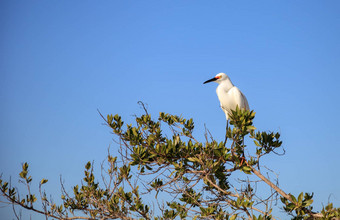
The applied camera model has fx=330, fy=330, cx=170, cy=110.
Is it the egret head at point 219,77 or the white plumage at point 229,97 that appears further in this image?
the egret head at point 219,77

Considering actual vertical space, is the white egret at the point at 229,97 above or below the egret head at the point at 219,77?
below

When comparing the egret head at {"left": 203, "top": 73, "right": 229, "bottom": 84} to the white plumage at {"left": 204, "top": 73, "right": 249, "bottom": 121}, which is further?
the egret head at {"left": 203, "top": 73, "right": 229, "bottom": 84}

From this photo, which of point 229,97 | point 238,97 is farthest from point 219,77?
point 238,97

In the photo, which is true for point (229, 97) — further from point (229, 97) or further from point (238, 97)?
point (238, 97)

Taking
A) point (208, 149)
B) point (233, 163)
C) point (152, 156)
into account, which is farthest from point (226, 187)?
point (152, 156)

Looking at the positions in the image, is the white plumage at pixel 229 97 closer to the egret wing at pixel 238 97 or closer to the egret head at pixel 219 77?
the egret wing at pixel 238 97

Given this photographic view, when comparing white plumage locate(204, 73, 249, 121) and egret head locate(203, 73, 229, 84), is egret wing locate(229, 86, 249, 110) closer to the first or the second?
white plumage locate(204, 73, 249, 121)

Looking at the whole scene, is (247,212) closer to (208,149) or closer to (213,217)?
(213,217)

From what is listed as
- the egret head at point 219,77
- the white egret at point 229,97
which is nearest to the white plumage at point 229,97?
the white egret at point 229,97

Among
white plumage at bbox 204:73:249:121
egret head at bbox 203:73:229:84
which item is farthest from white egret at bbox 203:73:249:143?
egret head at bbox 203:73:229:84

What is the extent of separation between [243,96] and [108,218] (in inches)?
154

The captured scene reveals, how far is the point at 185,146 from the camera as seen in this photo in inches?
202

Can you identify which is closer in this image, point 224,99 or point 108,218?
point 108,218

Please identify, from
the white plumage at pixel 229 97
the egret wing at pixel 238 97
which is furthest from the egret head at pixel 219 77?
the egret wing at pixel 238 97
